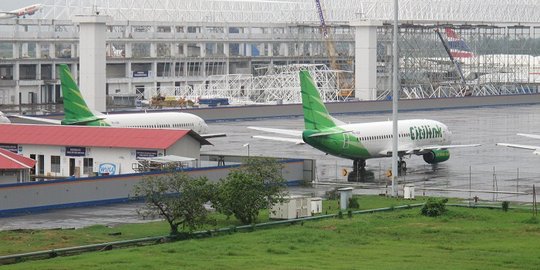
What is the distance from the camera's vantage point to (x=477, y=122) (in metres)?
123

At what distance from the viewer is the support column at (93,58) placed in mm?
123525

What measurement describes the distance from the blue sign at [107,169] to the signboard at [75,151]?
1.38 meters

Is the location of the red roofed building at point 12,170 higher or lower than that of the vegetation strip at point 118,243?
higher

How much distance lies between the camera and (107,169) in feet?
230

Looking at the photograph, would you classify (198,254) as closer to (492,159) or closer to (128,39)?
(492,159)

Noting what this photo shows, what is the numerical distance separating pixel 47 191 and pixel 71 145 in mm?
12109

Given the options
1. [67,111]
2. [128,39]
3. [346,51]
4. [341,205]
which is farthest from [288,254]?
[346,51]

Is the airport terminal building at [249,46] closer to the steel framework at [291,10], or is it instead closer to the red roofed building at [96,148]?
the steel framework at [291,10]

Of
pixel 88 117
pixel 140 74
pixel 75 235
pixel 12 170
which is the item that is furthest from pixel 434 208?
pixel 140 74

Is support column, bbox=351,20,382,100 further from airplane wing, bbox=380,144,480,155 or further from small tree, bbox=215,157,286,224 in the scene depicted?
small tree, bbox=215,157,286,224

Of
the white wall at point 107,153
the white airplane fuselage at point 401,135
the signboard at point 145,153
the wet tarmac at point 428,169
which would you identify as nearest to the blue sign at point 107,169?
the white wall at point 107,153

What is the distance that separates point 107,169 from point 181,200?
74.8 feet

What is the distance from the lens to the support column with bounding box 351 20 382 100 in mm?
147875

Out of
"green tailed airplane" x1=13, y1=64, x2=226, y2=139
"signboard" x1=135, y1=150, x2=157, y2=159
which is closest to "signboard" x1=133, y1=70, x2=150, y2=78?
"green tailed airplane" x1=13, y1=64, x2=226, y2=139
